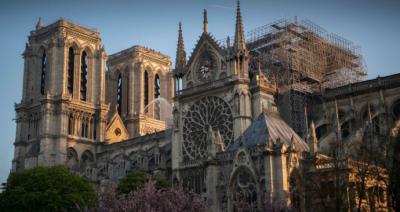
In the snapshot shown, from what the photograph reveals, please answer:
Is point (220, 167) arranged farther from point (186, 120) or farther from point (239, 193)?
point (186, 120)

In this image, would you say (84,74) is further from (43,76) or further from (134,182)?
(134,182)

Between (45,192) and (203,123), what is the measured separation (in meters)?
15.4

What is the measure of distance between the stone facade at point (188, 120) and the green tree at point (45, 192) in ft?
10.7

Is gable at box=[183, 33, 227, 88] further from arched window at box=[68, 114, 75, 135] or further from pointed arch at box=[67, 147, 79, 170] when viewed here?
arched window at box=[68, 114, 75, 135]

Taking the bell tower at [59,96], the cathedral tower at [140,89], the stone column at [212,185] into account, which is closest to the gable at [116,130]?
the cathedral tower at [140,89]

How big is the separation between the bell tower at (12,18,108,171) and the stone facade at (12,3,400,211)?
136 millimetres

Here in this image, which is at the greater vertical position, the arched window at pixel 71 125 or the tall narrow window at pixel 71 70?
the tall narrow window at pixel 71 70

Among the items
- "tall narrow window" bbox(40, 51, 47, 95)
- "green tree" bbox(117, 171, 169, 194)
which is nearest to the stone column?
"green tree" bbox(117, 171, 169, 194)

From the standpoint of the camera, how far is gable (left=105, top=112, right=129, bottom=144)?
81.3m

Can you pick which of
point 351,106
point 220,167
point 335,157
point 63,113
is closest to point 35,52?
point 63,113

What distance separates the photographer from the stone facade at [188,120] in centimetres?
3425

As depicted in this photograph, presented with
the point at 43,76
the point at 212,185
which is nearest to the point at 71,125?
the point at 43,76

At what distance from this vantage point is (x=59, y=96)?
249 feet

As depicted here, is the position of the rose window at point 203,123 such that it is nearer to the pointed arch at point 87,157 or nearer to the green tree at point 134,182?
the green tree at point 134,182
